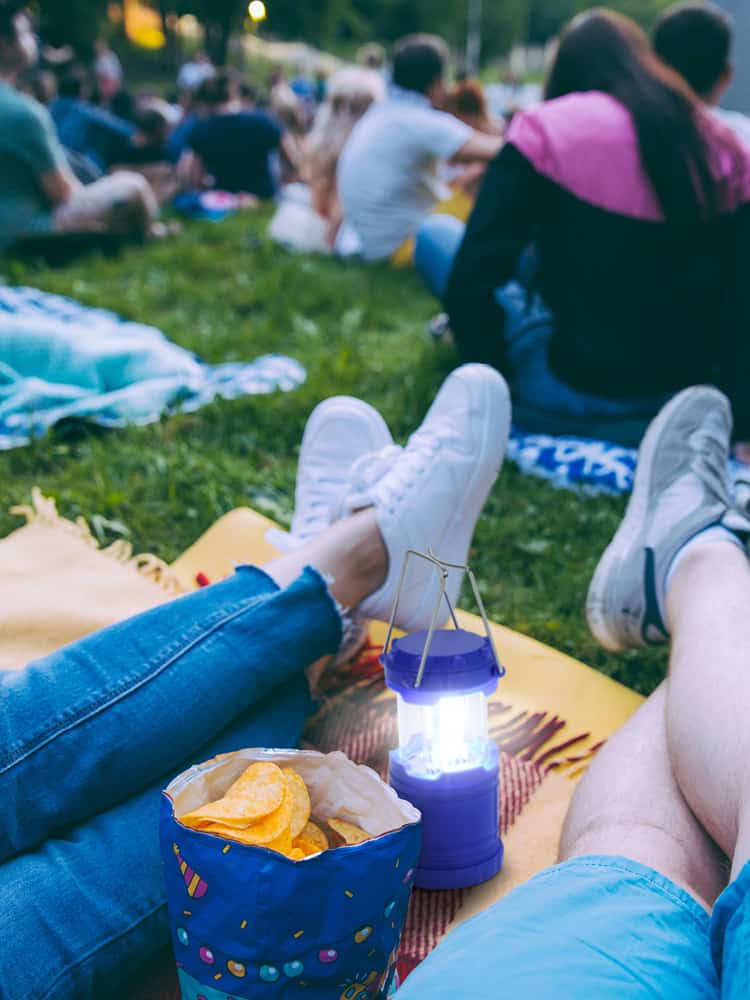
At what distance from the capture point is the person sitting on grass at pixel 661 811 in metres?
0.80

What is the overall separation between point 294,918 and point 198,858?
0.10 metres

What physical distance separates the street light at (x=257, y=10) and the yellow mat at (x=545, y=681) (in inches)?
46.5

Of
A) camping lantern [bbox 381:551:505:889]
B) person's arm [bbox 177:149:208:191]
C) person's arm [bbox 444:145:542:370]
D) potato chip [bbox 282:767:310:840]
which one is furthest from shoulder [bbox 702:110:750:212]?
person's arm [bbox 177:149:208:191]

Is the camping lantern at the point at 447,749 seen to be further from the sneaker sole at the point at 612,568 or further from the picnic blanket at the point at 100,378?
the picnic blanket at the point at 100,378

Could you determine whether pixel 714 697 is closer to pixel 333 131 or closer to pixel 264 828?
pixel 264 828

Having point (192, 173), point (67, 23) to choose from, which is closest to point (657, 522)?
point (192, 173)

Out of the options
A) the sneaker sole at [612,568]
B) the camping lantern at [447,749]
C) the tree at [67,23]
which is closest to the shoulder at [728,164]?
the sneaker sole at [612,568]

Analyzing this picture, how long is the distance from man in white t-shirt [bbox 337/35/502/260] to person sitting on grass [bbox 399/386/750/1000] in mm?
3416

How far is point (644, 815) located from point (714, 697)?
0.55 ft

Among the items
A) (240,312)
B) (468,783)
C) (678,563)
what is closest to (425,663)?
(468,783)

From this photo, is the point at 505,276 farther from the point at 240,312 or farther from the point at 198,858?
the point at 198,858

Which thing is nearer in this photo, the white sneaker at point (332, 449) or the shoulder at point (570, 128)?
the white sneaker at point (332, 449)

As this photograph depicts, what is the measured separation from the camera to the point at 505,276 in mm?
2875

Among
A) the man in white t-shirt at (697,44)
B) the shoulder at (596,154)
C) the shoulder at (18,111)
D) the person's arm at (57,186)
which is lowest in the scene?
Answer: the person's arm at (57,186)
